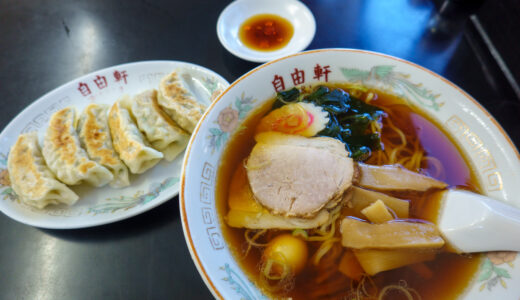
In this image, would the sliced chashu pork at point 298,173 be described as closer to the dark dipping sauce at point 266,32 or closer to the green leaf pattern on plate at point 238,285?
the green leaf pattern on plate at point 238,285

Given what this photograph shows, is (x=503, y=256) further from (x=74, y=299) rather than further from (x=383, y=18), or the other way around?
(x=383, y=18)

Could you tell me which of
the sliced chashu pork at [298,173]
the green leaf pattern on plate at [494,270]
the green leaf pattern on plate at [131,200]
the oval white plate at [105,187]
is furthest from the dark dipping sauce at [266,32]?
the green leaf pattern on plate at [494,270]

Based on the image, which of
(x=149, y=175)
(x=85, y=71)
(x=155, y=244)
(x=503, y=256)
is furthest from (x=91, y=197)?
(x=503, y=256)

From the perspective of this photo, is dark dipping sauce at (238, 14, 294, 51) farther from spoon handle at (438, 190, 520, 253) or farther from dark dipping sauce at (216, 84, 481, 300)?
spoon handle at (438, 190, 520, 253)

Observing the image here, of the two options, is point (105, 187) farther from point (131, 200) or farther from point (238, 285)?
point (238, 285)

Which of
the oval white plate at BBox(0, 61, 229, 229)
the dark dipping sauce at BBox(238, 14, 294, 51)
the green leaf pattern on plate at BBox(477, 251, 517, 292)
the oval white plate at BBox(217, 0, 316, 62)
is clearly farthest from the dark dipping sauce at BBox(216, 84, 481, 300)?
the dark dipping sauce at BBox(238, 14, 294, 51)

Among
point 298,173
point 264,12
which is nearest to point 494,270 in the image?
point 298,173
